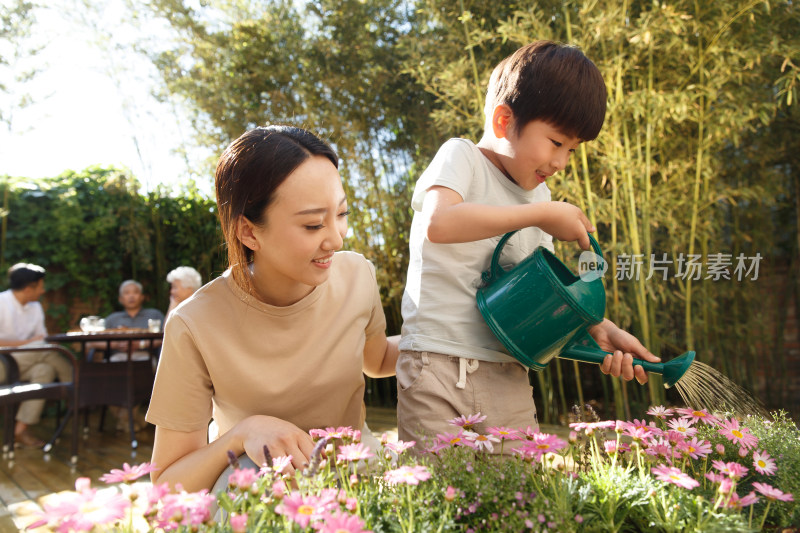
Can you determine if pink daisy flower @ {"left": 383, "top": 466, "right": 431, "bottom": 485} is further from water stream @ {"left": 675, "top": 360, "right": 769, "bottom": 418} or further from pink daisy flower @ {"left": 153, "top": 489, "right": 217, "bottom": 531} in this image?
water stream @ {"left": 675, "top": 360, "right": 769, "bottom": 418}

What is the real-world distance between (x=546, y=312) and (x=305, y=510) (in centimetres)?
58

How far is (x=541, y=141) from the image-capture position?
3.63 feet

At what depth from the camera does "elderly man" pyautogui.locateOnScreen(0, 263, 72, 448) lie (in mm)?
4664

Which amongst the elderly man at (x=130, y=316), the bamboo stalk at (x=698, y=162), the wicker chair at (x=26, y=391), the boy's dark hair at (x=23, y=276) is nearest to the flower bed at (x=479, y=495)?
the bamboo stalk at (x=698, y=162)

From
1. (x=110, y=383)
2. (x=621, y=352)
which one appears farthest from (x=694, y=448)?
(x=110, y=383)

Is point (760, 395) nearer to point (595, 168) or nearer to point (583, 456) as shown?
point (595, 168)

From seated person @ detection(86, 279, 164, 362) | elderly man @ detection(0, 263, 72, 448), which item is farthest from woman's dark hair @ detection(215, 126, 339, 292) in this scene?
seated person @ detection(86, 279, 164, 362)

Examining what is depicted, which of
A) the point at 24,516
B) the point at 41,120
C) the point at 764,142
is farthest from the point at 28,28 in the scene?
the point at 764,142

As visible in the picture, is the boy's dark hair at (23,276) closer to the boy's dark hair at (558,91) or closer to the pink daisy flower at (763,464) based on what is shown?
the boy's dark hair at (558,91)

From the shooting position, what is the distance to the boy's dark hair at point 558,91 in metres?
1.08

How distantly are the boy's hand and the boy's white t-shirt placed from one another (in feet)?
0.62

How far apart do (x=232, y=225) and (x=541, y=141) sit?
612 millimetres

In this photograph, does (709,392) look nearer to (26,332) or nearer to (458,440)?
(458,440)

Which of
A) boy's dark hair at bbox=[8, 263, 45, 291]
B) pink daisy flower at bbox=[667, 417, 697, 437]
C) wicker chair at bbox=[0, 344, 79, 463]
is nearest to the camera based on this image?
pink daisy flower at bbox=[667, 417, 697, 437]
